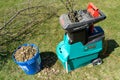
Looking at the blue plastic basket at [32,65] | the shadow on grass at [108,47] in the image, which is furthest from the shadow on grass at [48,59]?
the shadow on grass at [108,47]

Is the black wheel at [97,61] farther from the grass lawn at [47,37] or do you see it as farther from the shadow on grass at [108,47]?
the shadow on grass at [108,47]

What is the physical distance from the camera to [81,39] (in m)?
4.67

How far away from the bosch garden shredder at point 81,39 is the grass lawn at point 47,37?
0.29m

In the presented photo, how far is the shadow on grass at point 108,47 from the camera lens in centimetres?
553

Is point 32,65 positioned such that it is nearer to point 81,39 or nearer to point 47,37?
point 81,39

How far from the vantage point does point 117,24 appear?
6434 mm

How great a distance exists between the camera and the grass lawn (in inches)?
205

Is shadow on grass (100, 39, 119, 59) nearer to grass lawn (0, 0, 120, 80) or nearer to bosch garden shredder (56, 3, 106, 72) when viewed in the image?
grass lawn (0, 0, 120, 80)

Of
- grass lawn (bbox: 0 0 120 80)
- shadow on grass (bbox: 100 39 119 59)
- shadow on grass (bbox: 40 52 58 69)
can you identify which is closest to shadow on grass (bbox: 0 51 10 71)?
grass lawn (bbox: 0 0 120 80)

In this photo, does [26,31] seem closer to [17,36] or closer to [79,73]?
[17,36]

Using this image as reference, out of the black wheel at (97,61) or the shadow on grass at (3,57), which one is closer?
the black wheel at (97,61)

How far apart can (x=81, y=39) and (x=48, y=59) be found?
1.36m

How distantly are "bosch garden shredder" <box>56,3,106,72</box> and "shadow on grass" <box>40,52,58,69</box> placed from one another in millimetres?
473

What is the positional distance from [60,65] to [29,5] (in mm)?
3439
